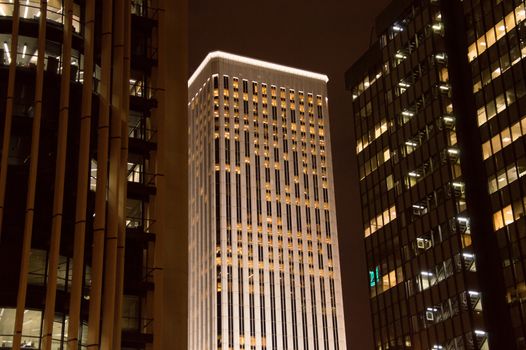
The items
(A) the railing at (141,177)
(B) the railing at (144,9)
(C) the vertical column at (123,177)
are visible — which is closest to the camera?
(C) the vertical column at (123,177)

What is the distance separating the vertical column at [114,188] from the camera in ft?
141

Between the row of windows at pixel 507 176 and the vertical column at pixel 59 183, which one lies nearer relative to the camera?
the vertical column at pixel 59 183

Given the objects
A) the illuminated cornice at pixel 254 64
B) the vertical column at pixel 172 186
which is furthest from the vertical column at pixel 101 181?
the illuminated cornice at pixel 254 64

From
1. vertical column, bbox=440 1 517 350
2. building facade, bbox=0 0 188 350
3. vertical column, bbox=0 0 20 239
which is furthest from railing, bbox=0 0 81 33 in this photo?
vertical column, bbox=440 1 517 350

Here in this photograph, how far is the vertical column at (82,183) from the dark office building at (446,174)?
46594 mm

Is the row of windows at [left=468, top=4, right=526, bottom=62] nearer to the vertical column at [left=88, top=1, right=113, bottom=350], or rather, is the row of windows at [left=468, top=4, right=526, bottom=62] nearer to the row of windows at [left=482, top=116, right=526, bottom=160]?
the row of windows at [left=482, top=116, right=526, bottom=160]

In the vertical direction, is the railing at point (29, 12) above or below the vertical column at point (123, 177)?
above

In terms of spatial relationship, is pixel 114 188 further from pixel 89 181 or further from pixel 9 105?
pixel 9 105

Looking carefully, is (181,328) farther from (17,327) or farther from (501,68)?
(501,68)

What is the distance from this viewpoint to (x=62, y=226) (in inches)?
1754

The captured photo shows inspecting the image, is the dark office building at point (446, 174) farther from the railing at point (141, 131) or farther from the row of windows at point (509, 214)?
the railing at point (141, 131)

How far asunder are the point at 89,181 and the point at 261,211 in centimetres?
12077

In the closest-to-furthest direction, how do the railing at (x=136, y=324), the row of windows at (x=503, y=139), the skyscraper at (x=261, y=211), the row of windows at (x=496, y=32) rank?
the railing at (x=136, y=324) < the row of windows at (x=503, y=139) < the row of windows at (x=496, y=32) < the skyscraper at (x=261, y=211)

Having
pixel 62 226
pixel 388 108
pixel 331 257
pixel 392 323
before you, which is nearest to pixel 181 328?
pixel 62 226
